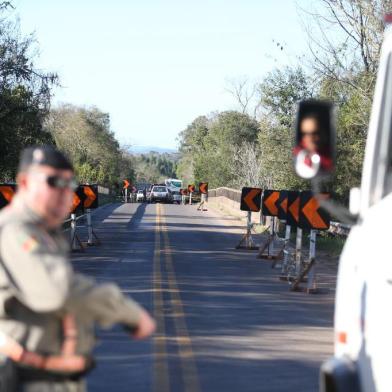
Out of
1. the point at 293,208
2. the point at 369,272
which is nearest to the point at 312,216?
the point at 293,208

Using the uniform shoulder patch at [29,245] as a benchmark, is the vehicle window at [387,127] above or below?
above

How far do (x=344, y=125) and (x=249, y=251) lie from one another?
11.3 meters

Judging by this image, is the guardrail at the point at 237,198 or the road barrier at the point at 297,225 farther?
the guardrail at the point at 237,198

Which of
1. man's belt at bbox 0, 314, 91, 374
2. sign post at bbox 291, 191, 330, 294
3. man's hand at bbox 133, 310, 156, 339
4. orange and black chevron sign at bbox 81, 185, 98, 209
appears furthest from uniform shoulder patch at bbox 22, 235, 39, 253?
orange and black chevron sign at bbox 81, 185, 98, 209

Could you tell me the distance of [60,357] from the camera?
4.42 meters

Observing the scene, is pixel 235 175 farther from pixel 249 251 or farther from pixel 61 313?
pixel 61 313

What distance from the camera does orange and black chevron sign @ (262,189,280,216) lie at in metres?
23.6

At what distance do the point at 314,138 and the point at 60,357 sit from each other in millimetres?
1698

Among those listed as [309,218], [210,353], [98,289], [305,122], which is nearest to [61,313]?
[98,289]

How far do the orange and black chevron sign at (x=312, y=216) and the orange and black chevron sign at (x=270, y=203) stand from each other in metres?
4.41

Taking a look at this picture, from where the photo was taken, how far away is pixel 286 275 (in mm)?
21156

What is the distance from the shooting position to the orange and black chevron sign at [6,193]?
21531mm

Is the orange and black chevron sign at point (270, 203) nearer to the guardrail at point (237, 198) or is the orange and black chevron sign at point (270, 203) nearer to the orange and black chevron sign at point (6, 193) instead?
the guardrail at point (237, 198)

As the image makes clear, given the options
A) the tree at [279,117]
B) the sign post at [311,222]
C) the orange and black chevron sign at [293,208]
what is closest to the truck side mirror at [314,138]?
the sign post at [311,222]
